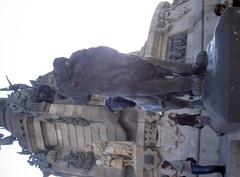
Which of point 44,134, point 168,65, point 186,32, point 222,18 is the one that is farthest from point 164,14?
point 222,18

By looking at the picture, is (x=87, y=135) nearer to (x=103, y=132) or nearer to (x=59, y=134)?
(x=103, y=132)

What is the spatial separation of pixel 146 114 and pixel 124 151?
159 centimetres

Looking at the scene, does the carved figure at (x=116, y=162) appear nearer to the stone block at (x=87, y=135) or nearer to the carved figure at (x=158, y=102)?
the stone block at (x=87, y=135)

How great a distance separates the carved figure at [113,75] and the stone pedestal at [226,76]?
0.80 m

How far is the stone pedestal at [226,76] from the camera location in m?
6.79

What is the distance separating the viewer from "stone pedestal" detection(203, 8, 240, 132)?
6.79m

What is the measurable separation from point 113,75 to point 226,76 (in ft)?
7.70

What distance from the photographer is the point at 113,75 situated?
8359mm

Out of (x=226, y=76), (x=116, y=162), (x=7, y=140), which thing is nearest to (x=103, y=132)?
(x=116, y=162)

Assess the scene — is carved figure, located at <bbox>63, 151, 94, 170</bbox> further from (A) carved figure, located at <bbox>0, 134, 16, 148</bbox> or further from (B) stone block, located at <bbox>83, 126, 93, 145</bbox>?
(A) carved figure, located at <bbox>0, 134, 16, 148</bbox>

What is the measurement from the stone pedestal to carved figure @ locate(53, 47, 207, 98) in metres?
0.80

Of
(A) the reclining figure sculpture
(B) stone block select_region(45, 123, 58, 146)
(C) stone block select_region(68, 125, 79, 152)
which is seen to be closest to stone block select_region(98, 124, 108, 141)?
(C) stone block select_region(68, 125, 79, 152)

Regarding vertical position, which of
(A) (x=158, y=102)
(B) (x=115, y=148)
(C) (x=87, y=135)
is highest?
(A) (x=158, y=102)

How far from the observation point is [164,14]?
1706 cm
